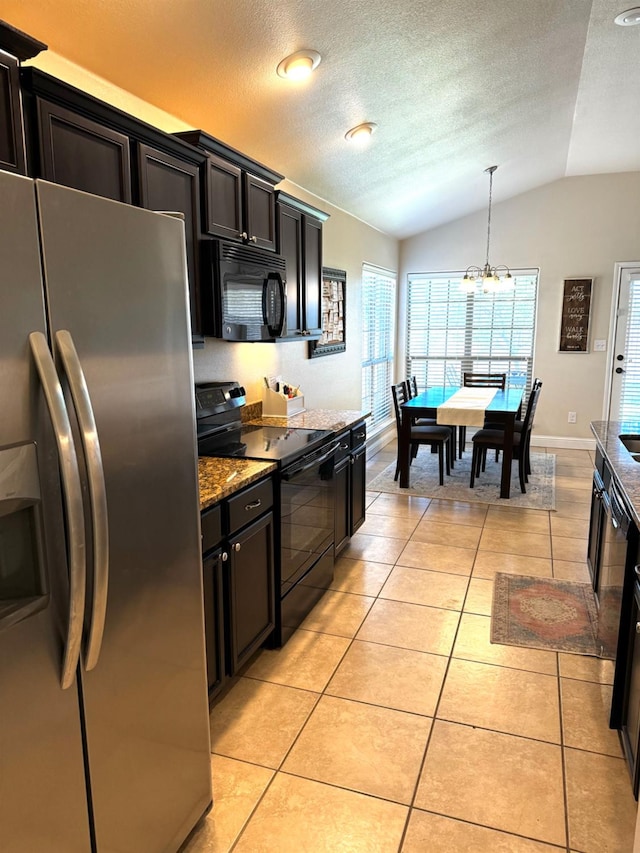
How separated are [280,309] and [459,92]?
1756 mm

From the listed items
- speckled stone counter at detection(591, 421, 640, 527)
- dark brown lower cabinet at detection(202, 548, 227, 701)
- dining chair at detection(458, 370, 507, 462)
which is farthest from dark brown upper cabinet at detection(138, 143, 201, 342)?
dining chair at detection(458, 370, 507, 462)

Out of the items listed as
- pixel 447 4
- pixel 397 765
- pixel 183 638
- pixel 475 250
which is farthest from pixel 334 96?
pixel 475 250

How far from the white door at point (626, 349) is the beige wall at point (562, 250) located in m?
0.11

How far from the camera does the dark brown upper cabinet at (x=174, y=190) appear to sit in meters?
2.08

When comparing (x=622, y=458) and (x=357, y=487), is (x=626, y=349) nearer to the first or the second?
(x=357, y=487)

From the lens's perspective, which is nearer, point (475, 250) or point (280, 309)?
point (280, 309)

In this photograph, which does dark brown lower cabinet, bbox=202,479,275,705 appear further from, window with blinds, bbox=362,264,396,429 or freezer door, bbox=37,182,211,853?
window with blinds, bbox=362,264,396,429

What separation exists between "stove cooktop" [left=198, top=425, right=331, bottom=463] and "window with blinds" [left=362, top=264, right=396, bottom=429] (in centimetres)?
267

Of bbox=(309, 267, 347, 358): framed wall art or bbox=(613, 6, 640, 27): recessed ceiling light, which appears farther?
bbox=(309, 267, 347, 358): framed wall art

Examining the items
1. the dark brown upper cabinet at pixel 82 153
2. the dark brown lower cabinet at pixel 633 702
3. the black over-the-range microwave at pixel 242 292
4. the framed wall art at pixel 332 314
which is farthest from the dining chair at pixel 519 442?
the dark brown upper cabinet at pixel 82 153

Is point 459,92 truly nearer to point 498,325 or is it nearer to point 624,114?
point 624,114

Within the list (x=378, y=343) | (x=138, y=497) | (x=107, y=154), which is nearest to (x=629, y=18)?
(x=107, y=154)

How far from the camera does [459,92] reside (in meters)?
3.47

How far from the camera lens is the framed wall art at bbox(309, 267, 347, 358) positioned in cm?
477
